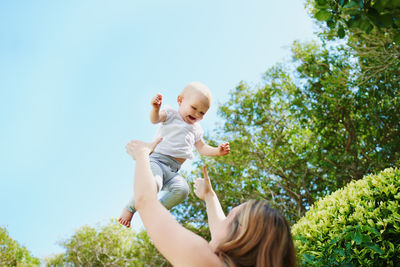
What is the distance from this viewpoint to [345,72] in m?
10.5

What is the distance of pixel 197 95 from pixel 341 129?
32.1 feet

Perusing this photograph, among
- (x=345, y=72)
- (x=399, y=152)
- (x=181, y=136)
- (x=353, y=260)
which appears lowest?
(x=353, y=260)

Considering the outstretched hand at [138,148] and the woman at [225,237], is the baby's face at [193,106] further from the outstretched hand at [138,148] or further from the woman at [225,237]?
the woman at [225,237]

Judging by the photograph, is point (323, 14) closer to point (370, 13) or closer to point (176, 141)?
point (370, 13)

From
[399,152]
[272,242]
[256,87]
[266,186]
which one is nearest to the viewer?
[272,242]

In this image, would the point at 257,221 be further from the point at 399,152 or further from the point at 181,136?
the point at 399,152

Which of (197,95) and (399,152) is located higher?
(399,152)

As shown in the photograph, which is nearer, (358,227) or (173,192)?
(173,192)

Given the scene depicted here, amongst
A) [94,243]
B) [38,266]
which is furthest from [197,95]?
[38,266]

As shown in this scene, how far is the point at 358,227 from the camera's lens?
3.21m

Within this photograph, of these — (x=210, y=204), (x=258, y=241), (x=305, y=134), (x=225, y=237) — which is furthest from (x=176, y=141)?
(x=305, y=134)

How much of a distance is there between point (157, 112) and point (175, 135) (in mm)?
316

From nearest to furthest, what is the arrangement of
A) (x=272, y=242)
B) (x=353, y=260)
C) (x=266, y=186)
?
(x=272, y=242) < (x=353, y=260) < (x=266, y=186)

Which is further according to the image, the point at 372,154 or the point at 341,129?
the point at 341,129
